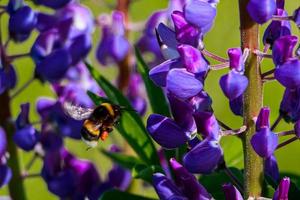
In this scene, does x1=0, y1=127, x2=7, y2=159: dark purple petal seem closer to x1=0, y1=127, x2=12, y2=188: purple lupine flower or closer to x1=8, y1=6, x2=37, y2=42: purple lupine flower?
x1=0, y1=127, x2=12, y2=188: purple lupine flower

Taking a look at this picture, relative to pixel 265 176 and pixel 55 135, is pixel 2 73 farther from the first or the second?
pixel 265 176

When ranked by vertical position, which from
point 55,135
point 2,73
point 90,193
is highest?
point 2,73

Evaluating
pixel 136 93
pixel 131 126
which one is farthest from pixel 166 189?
pixel 136 93

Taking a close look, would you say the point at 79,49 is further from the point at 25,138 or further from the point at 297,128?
the point at 297,128

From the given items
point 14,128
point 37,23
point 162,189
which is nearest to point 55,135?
point 14,128

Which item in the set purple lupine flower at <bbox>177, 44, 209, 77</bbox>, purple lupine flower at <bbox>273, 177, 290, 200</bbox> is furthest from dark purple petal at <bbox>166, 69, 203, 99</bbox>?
purple lupine flower at <bbox>273, 177, 290, 200</bbox>
